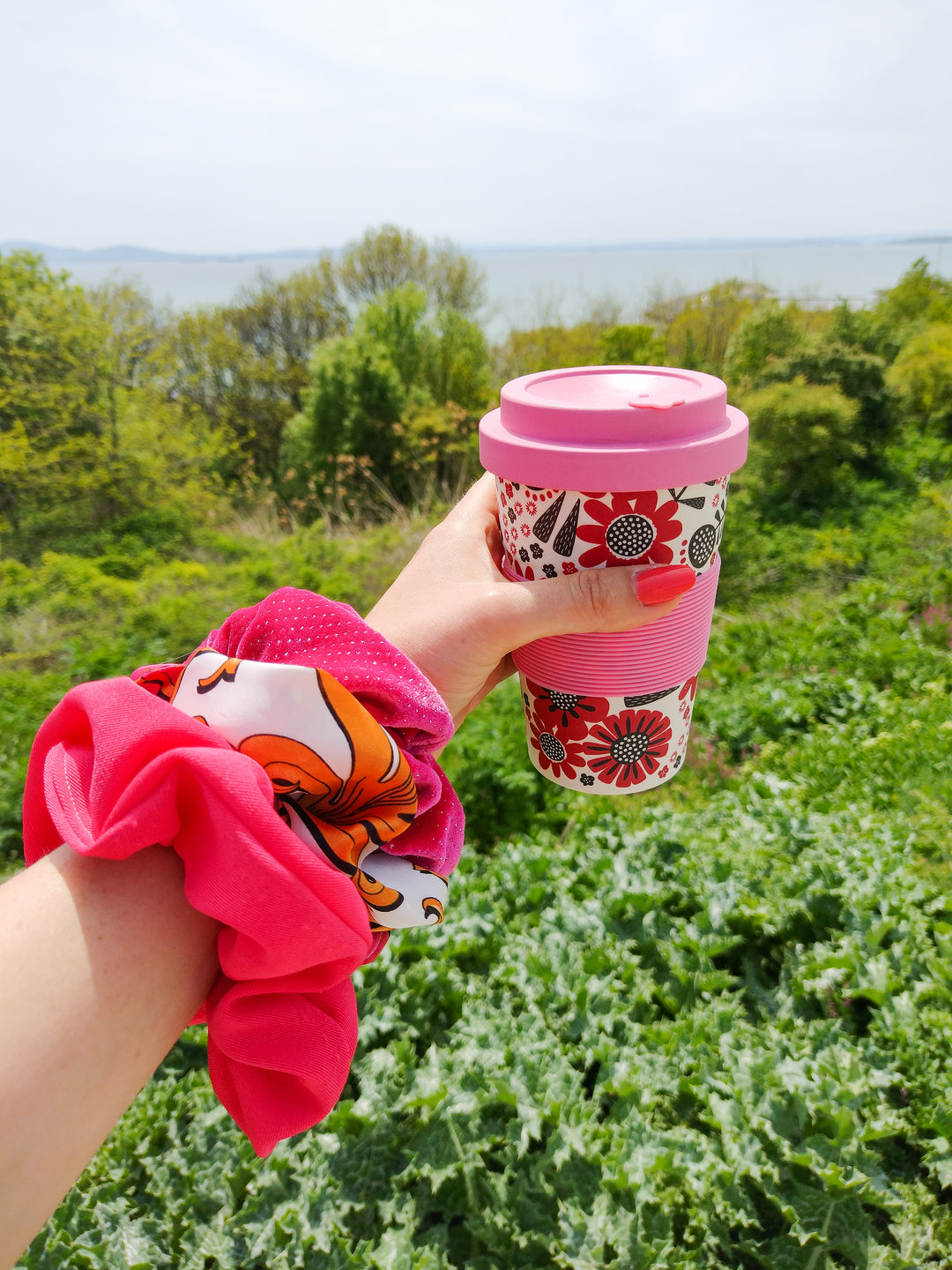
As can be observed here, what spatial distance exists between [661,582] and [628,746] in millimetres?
373

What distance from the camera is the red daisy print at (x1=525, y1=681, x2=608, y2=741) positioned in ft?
4.66

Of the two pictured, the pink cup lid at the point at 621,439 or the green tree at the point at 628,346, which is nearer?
the pink cup lid at the point at 621,439

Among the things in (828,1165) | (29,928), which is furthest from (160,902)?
(828,1165)

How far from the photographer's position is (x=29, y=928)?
0.82 meters

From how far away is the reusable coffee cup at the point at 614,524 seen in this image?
3.81ft

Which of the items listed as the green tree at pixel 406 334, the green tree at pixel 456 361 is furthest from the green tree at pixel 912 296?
the green tree at pixel 406 334

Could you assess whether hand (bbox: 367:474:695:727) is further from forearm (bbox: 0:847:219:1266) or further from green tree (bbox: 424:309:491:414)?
green tree (bbox: 424:309:491:414)

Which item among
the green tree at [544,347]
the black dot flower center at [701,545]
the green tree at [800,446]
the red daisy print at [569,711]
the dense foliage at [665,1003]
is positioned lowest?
the dense foliage at [665,1003]

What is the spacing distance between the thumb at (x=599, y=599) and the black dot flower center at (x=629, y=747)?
279 millimetres

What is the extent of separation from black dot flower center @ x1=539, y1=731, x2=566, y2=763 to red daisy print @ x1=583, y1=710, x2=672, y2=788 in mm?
53

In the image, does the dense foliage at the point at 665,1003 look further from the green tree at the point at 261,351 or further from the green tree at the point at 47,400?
the green tree at the point at 261,351

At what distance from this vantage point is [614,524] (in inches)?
48.1

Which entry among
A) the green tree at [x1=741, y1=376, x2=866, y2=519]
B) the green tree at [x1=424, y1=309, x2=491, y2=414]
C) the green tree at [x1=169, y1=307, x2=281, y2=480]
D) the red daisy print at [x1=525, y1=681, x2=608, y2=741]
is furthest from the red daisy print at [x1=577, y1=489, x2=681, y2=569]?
the green tree at [x1=169, y1=307, x2=281, y2=480]

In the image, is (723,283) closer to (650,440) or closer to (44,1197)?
(650,440)
